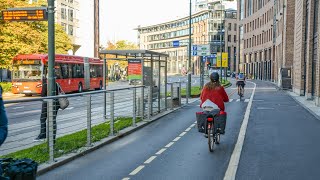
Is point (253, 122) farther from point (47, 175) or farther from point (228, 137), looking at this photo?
point (47, 175)

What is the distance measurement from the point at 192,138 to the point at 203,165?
3.86m

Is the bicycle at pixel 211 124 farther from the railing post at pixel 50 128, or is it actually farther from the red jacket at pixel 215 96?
the railing post at pixel 50 128

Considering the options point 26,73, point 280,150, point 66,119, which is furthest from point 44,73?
point 280,150

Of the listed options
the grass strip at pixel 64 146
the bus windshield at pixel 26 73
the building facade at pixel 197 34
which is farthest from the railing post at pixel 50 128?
the building facade at pixel 197 34

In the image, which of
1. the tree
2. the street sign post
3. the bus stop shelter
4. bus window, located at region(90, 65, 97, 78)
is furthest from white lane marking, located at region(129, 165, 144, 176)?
bus window, located at region(90, 65, 97, 78)

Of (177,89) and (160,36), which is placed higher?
(160,36)

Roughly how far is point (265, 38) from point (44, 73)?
189 ft

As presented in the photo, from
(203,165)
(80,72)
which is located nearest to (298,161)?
(203,165)

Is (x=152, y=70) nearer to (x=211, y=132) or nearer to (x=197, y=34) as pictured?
(x=211, y=132)

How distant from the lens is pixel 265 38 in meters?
82.6

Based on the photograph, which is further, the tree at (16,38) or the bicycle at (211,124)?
the tree at (16,38)

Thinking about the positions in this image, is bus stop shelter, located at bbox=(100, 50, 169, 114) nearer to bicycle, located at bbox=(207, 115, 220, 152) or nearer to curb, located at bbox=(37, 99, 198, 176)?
curb, located at bbox=(37, 99, 198, 176)

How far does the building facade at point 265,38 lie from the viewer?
172 feet

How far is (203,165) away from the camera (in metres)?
8.68
